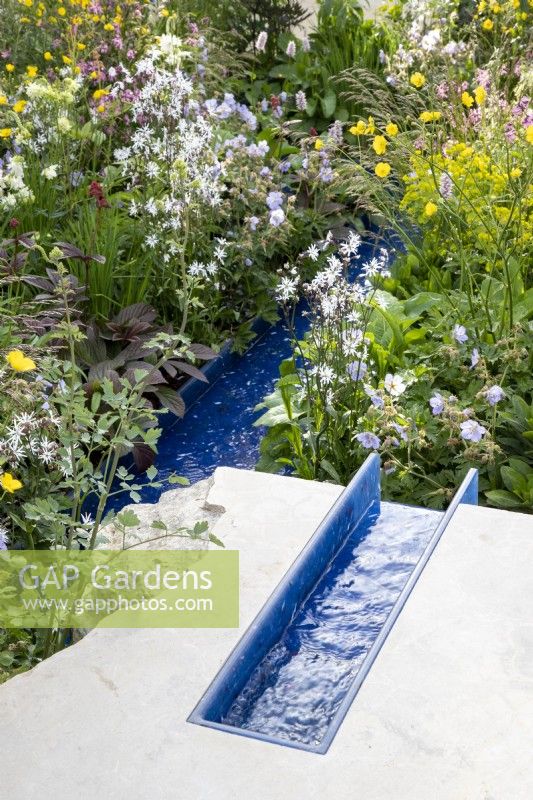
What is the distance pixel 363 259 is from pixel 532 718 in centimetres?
385

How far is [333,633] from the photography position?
2.85 meters

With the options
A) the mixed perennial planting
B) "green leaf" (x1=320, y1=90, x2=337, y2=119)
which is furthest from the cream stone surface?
"green leaf" (x1=320, y1=90, x2=337, y2=119)

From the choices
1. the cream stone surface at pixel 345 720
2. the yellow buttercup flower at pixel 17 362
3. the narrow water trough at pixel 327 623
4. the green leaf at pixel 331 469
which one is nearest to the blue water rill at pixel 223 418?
the green leaf at pixel 331 469

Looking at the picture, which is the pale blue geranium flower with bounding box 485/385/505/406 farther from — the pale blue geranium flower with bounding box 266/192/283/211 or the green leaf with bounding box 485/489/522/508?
the pale blue geranium flower with bounding box 266/192/283/211

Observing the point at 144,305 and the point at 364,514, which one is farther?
the point at 144,305

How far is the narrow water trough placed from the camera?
7.99 ft

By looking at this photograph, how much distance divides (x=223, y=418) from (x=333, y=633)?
5.87 ft

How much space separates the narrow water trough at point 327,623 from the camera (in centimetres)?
244

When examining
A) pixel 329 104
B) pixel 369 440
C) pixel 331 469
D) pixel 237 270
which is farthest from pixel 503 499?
pixel 329 104

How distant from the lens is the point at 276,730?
2.50 meters

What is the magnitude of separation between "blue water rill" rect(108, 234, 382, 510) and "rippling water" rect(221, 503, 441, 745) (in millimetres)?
982

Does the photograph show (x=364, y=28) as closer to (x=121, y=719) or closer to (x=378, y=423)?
(x=378, y=423)

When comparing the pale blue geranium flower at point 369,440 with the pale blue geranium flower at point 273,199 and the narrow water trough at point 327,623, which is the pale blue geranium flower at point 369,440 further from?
the pale blue geranium flower at point 273,199

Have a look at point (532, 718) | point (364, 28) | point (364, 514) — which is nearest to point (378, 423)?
point (364, 514)
